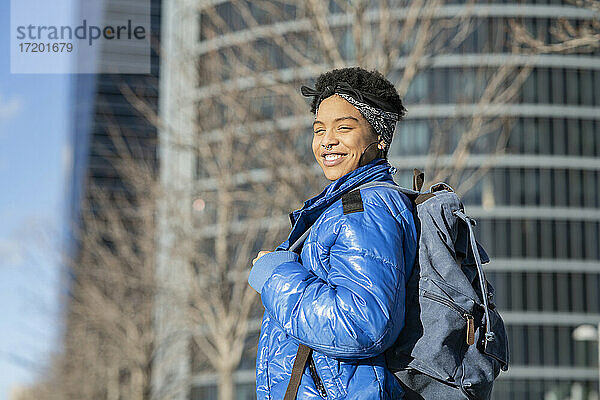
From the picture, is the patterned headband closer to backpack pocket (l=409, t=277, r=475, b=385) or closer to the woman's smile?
the woman's smile

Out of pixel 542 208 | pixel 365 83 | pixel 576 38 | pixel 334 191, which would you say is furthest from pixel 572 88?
pixel 334 191

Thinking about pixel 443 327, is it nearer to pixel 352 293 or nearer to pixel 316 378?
pixel 352 293

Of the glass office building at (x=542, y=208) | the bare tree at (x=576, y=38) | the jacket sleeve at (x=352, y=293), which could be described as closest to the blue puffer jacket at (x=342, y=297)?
the jacket sleeve at (x=352, y=293)

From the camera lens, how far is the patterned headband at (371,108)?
331cm

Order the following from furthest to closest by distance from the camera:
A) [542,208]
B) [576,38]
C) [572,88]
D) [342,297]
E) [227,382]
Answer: [572,88]
[542,208]
[227,382]
[576,38]
[342,297]

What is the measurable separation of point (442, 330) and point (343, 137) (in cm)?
74

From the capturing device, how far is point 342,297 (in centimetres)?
288

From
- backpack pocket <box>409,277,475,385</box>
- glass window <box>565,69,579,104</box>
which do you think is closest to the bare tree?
backpack pocket <box>409,277,475,385</box>

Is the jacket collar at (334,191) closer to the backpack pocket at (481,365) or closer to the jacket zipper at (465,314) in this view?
the jacket zipper at (465,314)

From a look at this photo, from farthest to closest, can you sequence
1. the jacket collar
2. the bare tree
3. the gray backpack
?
the bare tree < the jacket collar < the gray backpack

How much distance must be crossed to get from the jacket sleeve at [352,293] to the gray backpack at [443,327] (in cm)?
9

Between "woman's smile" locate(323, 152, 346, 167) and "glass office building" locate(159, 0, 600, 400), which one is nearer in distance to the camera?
"woman's smile" locate(323, 152, 346, 167)

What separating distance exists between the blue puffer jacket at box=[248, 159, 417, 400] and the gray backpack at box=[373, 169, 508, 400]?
0.05 meters

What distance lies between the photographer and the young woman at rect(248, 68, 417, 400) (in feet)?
9.46
